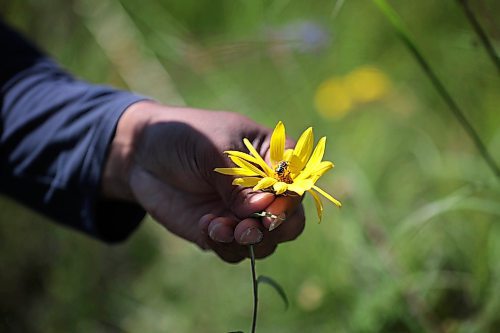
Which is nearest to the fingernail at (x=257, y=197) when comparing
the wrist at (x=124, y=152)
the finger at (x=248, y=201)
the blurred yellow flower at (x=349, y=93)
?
the finger at (x=248, y=201)

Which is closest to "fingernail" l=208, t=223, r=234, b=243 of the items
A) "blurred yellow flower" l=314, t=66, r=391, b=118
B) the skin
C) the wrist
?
the skin

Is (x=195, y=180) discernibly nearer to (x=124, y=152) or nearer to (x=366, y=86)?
(x=124, y=152)

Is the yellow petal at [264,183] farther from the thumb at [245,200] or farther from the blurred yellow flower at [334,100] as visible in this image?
the blurred yellow flower at [334,100]

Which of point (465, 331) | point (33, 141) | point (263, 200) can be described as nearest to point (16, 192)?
point (33, 141)

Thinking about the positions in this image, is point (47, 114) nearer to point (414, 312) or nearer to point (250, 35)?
point (414, 312)

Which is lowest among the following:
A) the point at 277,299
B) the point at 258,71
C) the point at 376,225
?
the point at 277,299

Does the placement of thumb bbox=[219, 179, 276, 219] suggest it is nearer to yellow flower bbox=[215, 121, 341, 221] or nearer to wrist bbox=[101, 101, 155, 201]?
yellow flower bbox=[215, 121, 341, 221]

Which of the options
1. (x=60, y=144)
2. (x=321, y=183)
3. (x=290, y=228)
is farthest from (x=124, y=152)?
(x=321, y=183)
